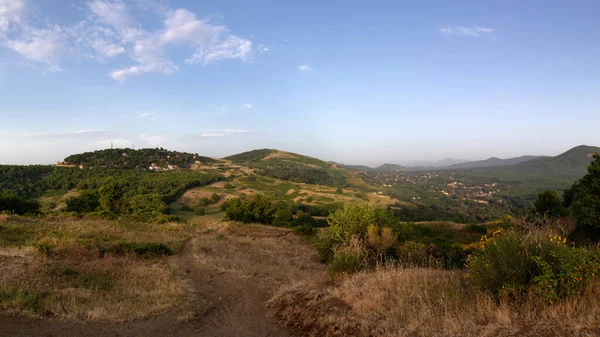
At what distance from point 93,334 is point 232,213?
29217 mm

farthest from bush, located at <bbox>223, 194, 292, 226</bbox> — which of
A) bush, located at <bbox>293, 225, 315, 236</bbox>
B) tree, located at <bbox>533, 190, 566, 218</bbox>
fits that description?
tree, located at <bbox>533, 190, 566, 218</bbox>

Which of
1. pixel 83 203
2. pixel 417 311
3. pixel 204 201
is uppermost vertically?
pixel 417 311

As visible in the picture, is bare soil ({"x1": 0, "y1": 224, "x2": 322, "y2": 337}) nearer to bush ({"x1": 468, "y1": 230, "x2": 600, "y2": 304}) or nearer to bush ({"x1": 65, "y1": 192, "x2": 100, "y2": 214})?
bush ({"x1": 468, "y1": 230, "x2": 600, "y2": 304})

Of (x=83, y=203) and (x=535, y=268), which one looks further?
(x=83, y=203)

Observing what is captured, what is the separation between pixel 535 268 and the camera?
5301 millimetres

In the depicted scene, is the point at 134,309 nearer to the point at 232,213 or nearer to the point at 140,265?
the point at 140,265

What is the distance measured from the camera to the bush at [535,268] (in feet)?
14.9

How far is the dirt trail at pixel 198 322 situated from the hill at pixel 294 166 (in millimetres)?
103339

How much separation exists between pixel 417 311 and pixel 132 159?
103290 millimetres

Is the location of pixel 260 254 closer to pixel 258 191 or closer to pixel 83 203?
pixel 83 203

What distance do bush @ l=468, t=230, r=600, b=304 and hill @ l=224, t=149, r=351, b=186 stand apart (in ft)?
351

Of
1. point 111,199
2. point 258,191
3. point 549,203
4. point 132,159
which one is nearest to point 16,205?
point 111,199

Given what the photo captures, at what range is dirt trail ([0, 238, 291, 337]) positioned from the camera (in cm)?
580

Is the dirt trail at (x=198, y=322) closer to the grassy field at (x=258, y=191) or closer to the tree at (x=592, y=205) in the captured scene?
the tree at (x=592, y=205)
